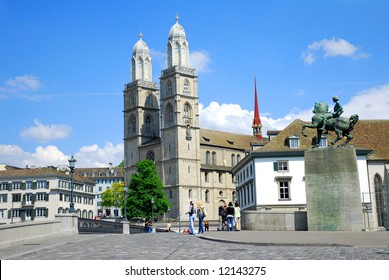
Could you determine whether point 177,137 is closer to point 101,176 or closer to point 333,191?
point 101,176

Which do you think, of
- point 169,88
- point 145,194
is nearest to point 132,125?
point 169,88

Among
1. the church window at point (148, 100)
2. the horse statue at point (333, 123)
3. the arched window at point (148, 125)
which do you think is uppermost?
the church window at point (148, 100)

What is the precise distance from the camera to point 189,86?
112000 mm

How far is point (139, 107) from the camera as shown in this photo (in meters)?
116

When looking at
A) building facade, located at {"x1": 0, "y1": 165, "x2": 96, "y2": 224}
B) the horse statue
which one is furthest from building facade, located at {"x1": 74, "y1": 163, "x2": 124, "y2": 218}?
the horse statue

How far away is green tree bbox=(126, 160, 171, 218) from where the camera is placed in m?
86.9

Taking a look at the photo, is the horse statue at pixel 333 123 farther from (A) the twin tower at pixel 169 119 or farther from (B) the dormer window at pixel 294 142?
(A) the twin tower at pixel 169 119

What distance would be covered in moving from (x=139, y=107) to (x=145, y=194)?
32747 millimetres

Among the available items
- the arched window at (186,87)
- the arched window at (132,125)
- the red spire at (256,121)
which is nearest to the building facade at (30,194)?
the arched window at (132,125)

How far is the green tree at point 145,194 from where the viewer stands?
86.9 metres

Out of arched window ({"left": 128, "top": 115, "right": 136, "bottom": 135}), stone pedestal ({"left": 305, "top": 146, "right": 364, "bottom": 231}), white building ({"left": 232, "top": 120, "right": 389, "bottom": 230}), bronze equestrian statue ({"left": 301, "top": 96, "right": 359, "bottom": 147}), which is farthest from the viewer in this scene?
arched window ({"left": 128, "top": 115, "right": 136, "bottom": 135})

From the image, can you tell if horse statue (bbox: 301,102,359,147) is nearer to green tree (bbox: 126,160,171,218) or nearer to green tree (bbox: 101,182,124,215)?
green tree (bbox: 126,160,171,218)

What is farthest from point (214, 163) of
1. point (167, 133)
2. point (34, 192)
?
point (34, 192)

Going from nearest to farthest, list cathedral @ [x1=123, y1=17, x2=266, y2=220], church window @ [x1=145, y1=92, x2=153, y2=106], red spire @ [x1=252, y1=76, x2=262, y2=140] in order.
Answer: cathedral @ [x1=123, y1=17, x2=266, y2=220] → church window @ [x1=145, y1=92, x2=153, y2=106] → red spire @ [x1=252, y1=76, x2=262, y2=140]
